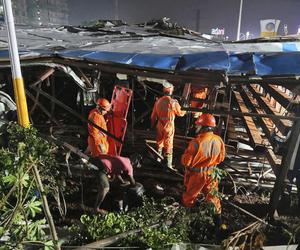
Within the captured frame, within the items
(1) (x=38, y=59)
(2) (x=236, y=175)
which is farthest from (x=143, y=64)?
(2) (x=236, y=175)

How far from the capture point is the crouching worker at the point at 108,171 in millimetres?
5270

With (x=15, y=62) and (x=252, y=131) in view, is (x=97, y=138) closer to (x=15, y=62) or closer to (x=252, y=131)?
(x=15, y=62)

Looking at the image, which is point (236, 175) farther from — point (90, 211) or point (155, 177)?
point (90, 211)

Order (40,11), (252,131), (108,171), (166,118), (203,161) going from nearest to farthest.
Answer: (203,161) → (108,171) → (166,118) → (252,131) → (40,11)

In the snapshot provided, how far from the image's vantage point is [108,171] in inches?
215

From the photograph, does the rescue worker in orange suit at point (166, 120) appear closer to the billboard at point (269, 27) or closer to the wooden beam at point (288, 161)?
the wooden beam at point (288, 161)

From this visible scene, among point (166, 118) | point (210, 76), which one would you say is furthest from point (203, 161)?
point (166, 118)

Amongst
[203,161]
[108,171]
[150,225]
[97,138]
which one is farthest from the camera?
[97,138]

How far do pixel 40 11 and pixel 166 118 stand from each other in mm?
69662

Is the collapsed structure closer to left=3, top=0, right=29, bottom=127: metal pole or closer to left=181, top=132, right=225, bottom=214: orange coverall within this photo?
left=181, top=132, right=225, bottom=214: orange coverall

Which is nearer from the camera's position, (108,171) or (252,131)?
(108,171)

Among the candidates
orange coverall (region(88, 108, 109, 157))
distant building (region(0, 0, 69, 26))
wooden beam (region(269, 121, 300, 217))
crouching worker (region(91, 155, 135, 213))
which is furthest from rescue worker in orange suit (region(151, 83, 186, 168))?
distant building (region(0, 0, 69, 26))

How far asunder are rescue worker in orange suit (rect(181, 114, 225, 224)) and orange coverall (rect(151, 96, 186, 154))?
2318 millimetres

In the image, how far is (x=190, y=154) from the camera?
5188 mm
